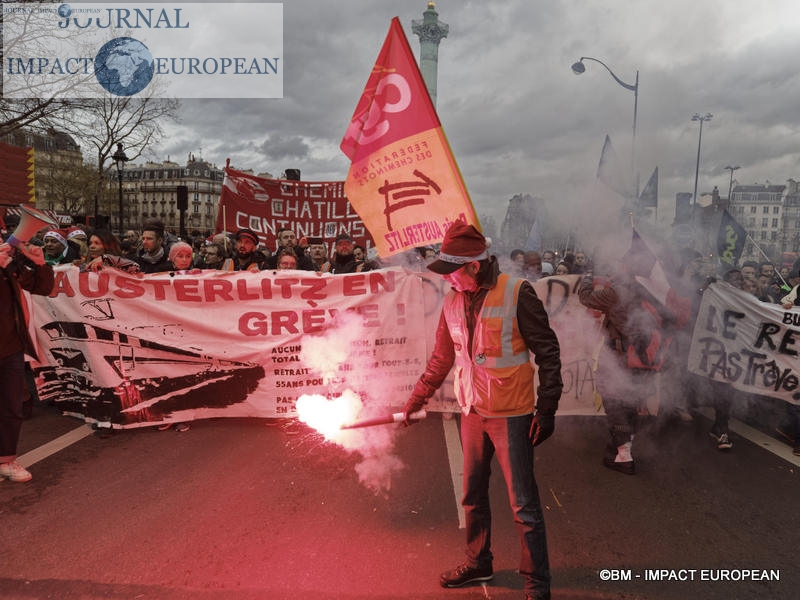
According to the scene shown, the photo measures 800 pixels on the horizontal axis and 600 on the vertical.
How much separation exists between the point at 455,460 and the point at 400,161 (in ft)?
8.55

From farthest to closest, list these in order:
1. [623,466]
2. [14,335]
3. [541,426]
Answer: [623,466] < [14,335] < [541,426]

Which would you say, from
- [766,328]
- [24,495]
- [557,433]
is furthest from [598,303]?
[24,495]

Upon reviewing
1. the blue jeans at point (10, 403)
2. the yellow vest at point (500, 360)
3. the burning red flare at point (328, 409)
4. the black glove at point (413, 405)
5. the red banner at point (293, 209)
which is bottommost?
the burning red flare at point (328, 409)

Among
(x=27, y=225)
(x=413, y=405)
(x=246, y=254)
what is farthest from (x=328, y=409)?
(x=27, y=225)

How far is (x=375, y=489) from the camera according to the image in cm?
378

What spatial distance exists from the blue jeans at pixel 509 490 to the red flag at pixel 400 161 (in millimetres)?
1940

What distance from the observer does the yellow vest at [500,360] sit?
258 centimetres

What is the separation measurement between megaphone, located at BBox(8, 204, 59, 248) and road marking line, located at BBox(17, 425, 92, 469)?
73.0 inches

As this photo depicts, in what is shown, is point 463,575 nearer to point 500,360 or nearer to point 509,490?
point 509,490

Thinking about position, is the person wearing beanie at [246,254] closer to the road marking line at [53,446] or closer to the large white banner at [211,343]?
the large white banner at [211,343]

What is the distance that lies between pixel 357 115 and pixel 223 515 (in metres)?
3.40

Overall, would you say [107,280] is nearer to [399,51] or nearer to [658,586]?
[399,51]

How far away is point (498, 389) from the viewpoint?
2584 mm

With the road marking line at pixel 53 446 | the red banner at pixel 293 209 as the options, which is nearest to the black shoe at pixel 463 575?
the road marking line at pixel 53 446
